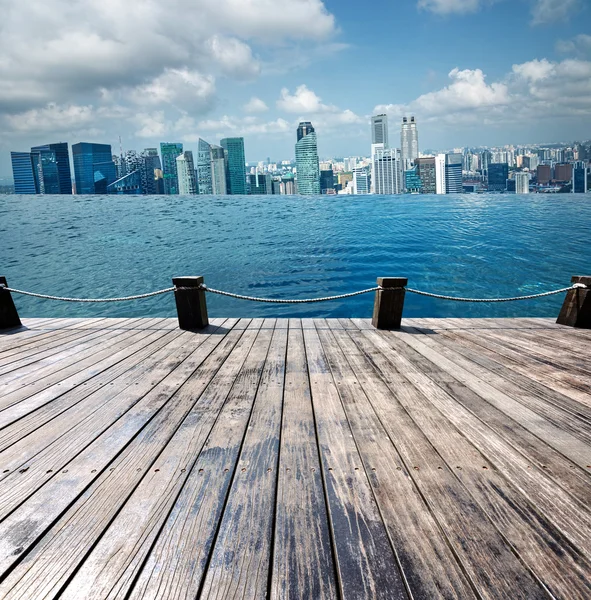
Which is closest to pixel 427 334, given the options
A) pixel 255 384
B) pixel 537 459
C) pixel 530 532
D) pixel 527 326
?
pixel 527 326

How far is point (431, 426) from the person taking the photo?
2.71 m

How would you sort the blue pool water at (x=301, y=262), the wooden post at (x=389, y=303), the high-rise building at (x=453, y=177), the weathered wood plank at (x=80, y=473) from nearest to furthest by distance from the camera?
the weathered wood plank at (x=80, y=473) → the wooden post at (x=389, y=303) → the blue pool water at (x=301, y=262) → the high-rise building at (x=453, y=177)

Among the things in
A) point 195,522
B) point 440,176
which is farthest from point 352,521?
point 440,176

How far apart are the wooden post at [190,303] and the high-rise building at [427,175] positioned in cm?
17981

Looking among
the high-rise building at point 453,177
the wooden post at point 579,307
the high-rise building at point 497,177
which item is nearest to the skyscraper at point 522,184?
the high-rise building at point 497,177

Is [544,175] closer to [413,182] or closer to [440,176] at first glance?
[440,176]

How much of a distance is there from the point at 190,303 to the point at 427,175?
18695cm

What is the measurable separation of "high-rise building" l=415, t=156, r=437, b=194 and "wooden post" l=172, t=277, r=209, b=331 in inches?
7079

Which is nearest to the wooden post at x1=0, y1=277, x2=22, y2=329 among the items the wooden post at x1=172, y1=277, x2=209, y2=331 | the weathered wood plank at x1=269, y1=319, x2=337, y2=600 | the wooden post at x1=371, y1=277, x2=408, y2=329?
the wooden post at x1=172, y1=277, x2=209, y2=331

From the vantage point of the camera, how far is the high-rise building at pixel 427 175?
174 meters

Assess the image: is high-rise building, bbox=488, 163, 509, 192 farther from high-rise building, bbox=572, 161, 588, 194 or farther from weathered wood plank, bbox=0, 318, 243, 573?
weathered wood plank, bbox=0, 318, 243, 573

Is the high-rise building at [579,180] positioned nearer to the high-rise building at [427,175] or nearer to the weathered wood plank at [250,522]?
the high-rise building at [427,175]

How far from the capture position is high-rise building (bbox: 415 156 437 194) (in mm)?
173750

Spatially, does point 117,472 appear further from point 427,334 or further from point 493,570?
point 427,334
